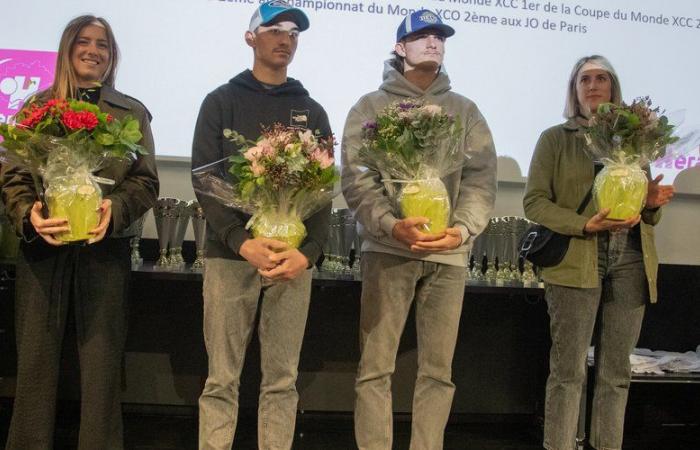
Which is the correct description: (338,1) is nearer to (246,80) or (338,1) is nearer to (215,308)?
(246,80)

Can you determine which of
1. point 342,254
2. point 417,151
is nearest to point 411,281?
point 417,151

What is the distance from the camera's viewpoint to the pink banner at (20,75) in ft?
11.4

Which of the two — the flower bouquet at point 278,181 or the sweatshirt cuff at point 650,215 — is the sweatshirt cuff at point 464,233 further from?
the sweatshirt cuff at point 650,215

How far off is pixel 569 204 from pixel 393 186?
0.83 meters

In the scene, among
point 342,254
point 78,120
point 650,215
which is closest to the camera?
point 78,120

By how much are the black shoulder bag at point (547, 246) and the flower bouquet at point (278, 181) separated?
100 centimetres

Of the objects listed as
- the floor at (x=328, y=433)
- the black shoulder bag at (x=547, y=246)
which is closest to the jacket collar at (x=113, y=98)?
the floor at (x=328, y=433)

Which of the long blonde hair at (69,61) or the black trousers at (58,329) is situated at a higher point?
the long blonde hair at (69,61)

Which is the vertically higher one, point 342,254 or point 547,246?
point 547,246

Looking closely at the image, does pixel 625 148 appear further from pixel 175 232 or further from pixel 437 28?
pixel 175 232

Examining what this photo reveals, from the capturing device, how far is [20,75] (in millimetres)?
3494

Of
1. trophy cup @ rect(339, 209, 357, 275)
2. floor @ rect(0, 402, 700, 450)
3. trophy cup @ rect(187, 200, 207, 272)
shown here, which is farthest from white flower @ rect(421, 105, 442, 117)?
floor @ rect(0, 402, 700, 450)

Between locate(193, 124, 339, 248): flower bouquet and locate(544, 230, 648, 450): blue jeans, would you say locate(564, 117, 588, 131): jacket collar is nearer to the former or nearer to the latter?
locate(544, 230, 648, 450): blue jeans

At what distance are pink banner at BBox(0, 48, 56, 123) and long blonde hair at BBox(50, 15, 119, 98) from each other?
873mm
